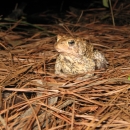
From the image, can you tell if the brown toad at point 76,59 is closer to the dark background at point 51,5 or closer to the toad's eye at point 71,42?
the toad's eye at point 71,42

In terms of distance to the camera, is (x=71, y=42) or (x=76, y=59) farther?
(x=76, y=59)

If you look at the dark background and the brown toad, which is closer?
the brown toad

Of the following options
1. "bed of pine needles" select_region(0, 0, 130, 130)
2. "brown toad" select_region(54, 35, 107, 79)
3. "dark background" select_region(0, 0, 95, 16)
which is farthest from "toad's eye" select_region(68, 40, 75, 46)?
"dark background" select_region(0, 0, 95, 16)

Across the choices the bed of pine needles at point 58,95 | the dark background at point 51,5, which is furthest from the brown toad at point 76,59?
the dark background at point 51,5

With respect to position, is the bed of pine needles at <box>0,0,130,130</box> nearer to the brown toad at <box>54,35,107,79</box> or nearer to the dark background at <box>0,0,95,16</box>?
the brown toad at <box>54,35,107,79</box>

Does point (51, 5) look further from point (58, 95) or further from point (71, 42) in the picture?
point (58, 95)

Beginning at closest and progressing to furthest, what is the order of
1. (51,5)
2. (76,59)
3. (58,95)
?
(58,95)
(76,59)
(51,5)

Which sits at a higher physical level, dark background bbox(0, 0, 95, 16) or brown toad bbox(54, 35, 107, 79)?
dark background bbox(0, 0, 95, 16)

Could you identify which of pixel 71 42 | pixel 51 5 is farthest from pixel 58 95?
pixel 51 5

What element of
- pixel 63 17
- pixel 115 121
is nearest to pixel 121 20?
pixel 63 17
